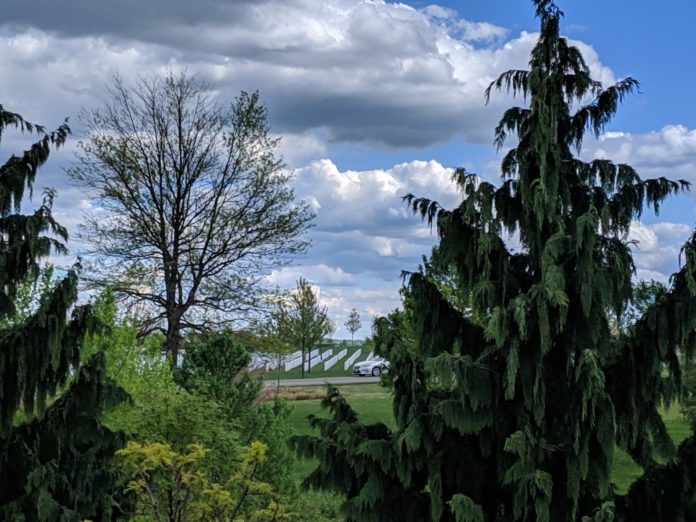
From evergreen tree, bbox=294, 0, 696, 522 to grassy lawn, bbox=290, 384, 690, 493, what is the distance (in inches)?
424

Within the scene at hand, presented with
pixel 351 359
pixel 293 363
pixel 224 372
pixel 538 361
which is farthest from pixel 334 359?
pixel 538 361

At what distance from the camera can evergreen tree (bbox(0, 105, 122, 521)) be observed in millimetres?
8867

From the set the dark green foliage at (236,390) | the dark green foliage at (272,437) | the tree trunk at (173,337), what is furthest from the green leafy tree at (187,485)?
the tree trunk at (173,337)

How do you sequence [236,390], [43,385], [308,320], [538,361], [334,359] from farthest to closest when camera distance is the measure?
1. [334,359]
2. [308,320]
3. [236,390]
4. [43,385]
5. [538,361]

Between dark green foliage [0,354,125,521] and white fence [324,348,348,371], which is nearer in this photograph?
dark green foliage [0,354,125,521]

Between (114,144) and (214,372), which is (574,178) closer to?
(214,372)

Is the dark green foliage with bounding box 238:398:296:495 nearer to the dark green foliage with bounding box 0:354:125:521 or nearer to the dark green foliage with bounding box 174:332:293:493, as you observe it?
the dark green foliage with bounding box 174:332:293:493

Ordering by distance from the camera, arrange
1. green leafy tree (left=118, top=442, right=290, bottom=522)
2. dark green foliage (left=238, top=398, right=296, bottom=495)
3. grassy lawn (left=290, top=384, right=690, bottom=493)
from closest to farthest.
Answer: green leafy tree (left=118, top=442, right=290, bottom=522) → dark green foliage (left=238, top=398, right=296, bottom=495) → grassy lawn (left=290, top=384, right=690, bottom=493)

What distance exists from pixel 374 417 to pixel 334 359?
42.6 m

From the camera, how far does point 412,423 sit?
24.1ft

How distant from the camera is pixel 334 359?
234 ft

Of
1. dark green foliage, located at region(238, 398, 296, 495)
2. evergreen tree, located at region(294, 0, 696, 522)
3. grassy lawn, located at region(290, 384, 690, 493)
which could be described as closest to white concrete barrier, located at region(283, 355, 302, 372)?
grassy lawn, located at region(290, 384, 690, 493)

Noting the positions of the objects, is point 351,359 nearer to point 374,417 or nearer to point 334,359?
point 334,359

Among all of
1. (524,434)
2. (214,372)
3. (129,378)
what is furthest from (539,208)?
(129,378)
